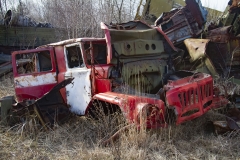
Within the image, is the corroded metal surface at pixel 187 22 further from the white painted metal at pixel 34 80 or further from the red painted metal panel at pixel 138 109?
the red painted metal panel at pixel 138 109

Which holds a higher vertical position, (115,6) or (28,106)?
(115,6)

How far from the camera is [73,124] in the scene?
4.40m

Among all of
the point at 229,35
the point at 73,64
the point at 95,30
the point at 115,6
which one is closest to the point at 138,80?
the point at 73,64

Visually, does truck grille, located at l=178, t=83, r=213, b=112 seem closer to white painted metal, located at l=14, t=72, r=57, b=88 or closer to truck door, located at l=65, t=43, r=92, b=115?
truck door, located at l=65, t=43, r=92, b=115

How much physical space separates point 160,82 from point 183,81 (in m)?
0.87

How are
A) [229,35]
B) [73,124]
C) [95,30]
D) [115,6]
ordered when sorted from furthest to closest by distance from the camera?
[115,6]
[95,30]
[229,35]
[73,124]

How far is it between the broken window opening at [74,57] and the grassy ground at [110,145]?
1.08 metres

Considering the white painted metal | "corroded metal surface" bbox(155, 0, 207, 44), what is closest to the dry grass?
the white painted metal

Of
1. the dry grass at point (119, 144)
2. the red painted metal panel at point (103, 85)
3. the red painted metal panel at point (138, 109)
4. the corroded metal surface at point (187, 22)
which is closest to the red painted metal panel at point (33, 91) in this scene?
the dry grass at point (119, 144)

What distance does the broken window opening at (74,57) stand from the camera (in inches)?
172

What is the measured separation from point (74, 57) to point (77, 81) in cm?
56

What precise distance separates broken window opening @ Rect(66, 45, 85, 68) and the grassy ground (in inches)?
42.5

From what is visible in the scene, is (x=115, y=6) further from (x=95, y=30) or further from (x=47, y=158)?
(x=47, y=158)

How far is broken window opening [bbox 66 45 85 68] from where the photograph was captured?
14.4 ft
